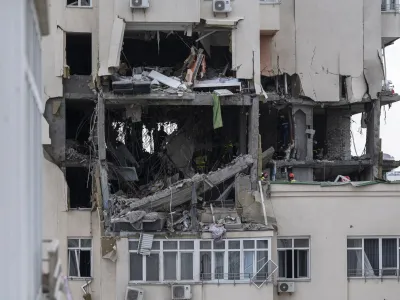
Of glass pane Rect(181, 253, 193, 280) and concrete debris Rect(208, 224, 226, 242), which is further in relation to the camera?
glass pane Rect(181, 253, 193, 280)

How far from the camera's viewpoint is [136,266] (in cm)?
2162

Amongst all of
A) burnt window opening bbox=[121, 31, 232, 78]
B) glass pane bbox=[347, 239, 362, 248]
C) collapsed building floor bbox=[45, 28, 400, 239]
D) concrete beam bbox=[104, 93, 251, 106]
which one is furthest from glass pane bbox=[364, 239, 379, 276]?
burnt window opening bbox=[121, 31, 232, 78]

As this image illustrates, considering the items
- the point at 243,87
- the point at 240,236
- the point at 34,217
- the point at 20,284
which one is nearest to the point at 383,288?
the point at 240,236

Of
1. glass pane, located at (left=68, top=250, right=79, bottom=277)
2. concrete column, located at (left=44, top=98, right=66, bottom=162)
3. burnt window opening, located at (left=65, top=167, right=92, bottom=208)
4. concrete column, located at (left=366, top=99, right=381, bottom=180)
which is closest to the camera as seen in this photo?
glass pane, located at (left=68, top=250, right=79, bottom=277)

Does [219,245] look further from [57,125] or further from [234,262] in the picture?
[57,125]

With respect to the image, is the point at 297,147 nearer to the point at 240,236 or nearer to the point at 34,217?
the point at 240,236

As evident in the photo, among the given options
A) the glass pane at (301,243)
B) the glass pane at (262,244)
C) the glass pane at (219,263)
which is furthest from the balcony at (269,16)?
the glass pane at (219,263)

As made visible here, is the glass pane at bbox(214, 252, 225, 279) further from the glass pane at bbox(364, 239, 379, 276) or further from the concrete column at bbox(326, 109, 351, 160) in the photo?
the concrete column at bbox(326, 109, 351, 160)

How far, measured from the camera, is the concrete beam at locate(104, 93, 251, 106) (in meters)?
23.2

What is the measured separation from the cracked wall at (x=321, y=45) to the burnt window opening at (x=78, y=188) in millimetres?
7418

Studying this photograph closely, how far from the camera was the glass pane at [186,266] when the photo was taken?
2162 cm

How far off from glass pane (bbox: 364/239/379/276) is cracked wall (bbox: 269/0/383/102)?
278 inches

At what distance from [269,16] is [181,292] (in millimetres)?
10279

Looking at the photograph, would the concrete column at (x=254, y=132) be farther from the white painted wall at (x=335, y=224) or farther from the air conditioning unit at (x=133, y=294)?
the air conditioning unit at (x=133, y=294)
